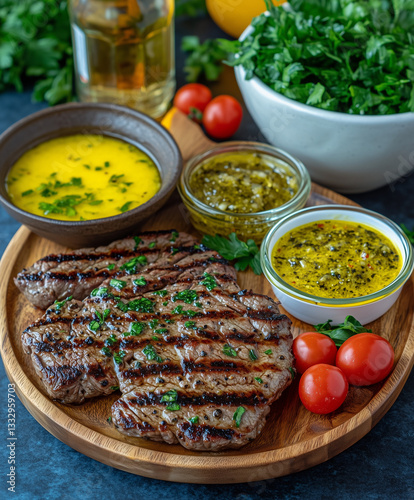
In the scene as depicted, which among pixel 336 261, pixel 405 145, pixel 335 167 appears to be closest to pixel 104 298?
pixel 336 261

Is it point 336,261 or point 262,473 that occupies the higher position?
point 336,261

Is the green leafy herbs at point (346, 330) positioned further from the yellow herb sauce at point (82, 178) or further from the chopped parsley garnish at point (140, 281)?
the yellow herb sauce at point (82, 178)

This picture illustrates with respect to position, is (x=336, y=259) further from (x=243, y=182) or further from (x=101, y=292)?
(x=101, y=292)

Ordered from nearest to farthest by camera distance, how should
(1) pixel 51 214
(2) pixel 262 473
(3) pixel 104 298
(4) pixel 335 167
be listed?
1. (2) pixel 262 473
2. (3) pixel 104 298
3. (1) pixel 51 214
4. (4) pixel 335 167

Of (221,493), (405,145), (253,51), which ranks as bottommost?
(221,493)

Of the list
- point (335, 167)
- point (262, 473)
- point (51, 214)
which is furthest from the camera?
point (335, 167)

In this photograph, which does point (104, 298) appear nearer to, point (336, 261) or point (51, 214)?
point (51, 214)

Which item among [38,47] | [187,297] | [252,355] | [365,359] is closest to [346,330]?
[365,359]

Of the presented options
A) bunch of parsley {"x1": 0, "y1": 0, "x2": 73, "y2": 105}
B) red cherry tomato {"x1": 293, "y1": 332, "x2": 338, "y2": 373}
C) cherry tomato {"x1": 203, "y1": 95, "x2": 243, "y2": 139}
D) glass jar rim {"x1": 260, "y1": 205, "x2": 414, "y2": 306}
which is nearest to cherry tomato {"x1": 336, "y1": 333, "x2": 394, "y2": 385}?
red cherry tomato {"x1": 293, "y1": 332, "x2": 338, "y2": 373}
